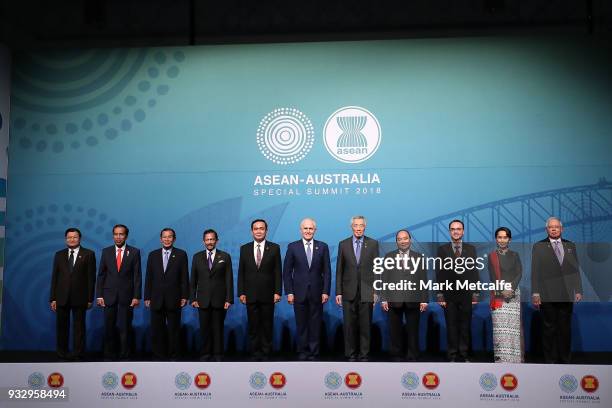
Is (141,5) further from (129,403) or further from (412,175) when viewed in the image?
(129,403)

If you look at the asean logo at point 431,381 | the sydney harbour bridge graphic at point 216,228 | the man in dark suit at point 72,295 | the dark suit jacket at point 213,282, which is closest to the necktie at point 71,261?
the man in dark suit at point 72,295

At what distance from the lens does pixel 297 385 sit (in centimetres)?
435

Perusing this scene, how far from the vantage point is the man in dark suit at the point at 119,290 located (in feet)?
20.1

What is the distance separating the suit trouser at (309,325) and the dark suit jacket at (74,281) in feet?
6.71

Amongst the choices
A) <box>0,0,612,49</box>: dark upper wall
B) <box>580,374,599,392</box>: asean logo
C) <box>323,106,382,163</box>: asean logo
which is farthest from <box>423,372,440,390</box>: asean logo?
<box>0,0,612,49</box>: dark upper wall

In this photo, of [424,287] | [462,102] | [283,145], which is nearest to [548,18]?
[462,102]

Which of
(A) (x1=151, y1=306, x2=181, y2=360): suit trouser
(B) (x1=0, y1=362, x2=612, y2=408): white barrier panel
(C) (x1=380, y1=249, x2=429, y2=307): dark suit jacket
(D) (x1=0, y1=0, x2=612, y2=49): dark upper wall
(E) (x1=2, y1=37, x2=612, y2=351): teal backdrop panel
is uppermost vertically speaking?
(D) (x1=0, y1=0, x2=612, y2=49): dark upper wall

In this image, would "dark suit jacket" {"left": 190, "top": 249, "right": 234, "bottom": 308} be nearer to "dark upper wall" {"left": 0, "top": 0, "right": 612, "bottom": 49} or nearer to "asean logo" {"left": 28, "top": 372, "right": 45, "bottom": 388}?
"asean logo" {"left": 28, "top": 372, "right": 45, "bottom": 388}

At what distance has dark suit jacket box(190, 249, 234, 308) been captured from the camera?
592 centimetres

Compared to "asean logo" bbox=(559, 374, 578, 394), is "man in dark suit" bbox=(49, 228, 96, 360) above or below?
above

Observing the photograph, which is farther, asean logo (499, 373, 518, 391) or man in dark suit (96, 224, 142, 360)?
man in dark suit (96, 224, 142, 360)

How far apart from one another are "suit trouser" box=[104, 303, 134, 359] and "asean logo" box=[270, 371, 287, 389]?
2323 mm

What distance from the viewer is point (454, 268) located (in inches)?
192

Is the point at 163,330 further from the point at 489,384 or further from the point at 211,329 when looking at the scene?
the point at 489,384
